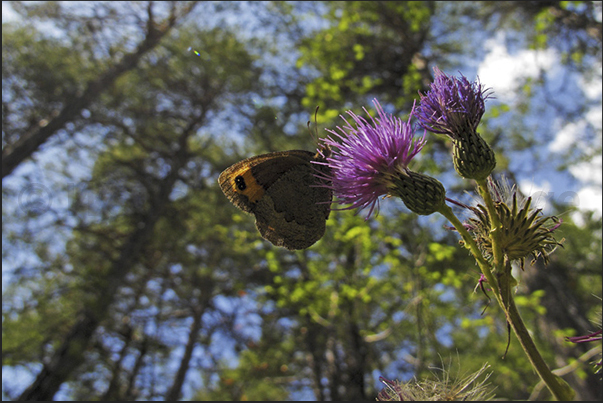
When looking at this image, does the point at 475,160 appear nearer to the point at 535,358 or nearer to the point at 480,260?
the point at 480,260

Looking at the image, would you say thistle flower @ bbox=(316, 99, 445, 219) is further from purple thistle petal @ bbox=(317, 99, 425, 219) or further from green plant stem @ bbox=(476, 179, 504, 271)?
green plant stem @ bbox=(476, 179, 504, 271)

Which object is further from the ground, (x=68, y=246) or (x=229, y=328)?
(x=68, y=246)

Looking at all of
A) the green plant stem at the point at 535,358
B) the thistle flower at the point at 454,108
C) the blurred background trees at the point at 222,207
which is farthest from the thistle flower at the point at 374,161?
the blurred background trees at the point at 222,207

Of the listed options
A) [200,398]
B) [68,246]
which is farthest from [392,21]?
[200,398]

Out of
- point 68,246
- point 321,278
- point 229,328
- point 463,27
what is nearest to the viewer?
point 321,278

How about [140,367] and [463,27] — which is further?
[140,367]

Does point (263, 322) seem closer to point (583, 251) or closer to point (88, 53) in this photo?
point (88, 53)

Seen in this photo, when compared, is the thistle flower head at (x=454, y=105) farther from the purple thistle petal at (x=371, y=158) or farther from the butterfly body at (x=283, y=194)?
the butterfly body at (x=283, y=194)

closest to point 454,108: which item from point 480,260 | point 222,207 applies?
point 480,260
